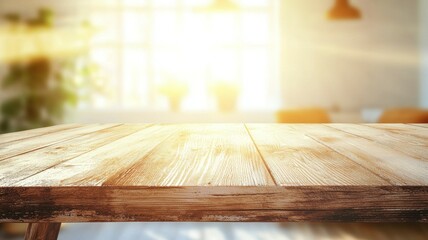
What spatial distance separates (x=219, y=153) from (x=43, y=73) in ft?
15.6

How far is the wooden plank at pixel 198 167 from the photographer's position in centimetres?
70

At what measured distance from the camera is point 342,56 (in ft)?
17.4

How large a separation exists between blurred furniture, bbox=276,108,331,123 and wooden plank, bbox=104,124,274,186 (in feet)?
7.65

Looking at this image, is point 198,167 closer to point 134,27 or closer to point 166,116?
point 166,116

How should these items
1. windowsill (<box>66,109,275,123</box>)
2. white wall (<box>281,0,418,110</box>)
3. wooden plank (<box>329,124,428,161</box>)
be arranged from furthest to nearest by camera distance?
white wall (<box>281,0,418,110</box>), windowsill (<box>66,109,275,123</box>), wooden plank (<box>329,124,428,161</box>)

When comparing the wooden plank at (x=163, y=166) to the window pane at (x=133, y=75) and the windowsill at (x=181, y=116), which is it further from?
the window pane at (x=133, y=75)

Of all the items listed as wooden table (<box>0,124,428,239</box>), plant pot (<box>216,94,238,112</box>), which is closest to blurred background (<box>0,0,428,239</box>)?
plant pot (<box>216,94,238,112</box>)

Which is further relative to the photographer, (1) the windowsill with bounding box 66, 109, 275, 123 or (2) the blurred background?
(2) the blurred background

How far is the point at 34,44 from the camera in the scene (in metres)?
5.30

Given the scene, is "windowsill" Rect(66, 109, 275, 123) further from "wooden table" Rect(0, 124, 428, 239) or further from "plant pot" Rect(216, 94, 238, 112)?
"wooden table" Rect(0, 124, 428, 239)

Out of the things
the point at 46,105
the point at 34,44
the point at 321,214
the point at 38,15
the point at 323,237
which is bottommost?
the point at 323,237

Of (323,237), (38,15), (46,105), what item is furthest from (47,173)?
(38,15)

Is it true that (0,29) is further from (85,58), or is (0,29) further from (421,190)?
(421,190)

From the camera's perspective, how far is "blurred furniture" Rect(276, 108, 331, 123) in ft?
11.5
